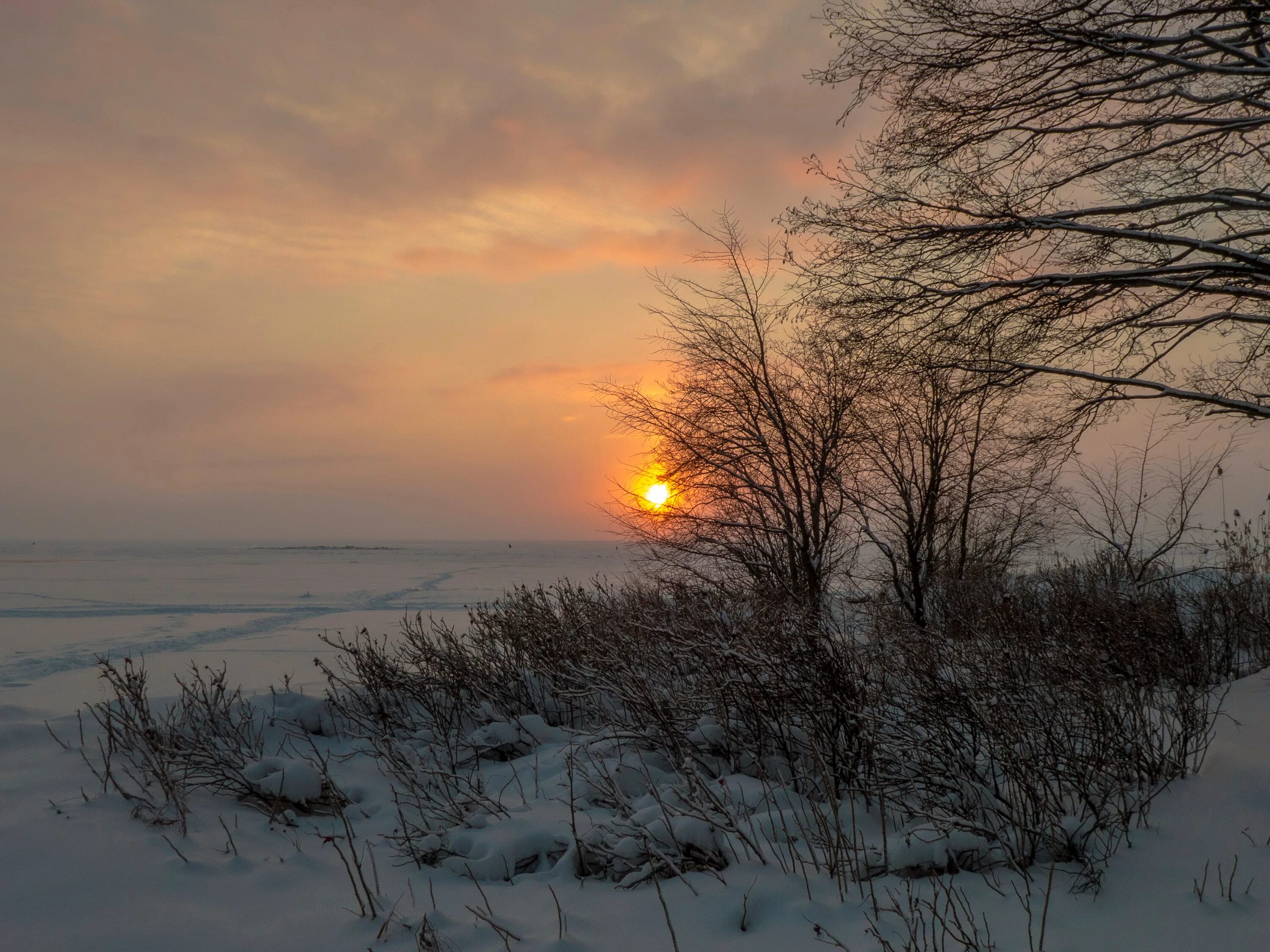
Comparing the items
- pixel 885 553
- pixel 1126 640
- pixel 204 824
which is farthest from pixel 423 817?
pixel 885 553

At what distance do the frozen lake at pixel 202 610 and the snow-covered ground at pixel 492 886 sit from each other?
160 inches

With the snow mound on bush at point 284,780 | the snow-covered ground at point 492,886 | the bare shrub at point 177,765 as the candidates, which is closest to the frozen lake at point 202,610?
the bare shrub at point 177,765

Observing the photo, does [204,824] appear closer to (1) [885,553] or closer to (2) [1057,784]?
(2) [1057,784]

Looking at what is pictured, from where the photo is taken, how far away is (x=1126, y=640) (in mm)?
6637

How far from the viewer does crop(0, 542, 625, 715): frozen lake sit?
1115 cm

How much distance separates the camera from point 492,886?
407 centimetres

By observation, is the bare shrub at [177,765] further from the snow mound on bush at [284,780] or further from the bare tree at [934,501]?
the bare tree at [934,501]

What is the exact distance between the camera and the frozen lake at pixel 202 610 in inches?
439

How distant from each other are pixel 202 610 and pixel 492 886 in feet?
60.0

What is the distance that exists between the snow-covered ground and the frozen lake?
4054 millimetres

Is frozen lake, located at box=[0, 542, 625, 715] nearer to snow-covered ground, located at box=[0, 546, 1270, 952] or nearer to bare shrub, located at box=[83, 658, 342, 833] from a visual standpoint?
bare shrub, located at box=[83, 658, 342, 833]

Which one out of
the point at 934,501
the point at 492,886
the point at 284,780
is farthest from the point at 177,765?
the point at 934,501

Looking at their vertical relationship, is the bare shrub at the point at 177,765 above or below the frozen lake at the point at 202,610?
above

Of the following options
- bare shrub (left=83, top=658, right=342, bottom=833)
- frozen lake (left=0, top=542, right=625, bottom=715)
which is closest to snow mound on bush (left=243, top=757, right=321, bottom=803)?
bare shrub (left=83, top=658, right=342, bottom=833)
